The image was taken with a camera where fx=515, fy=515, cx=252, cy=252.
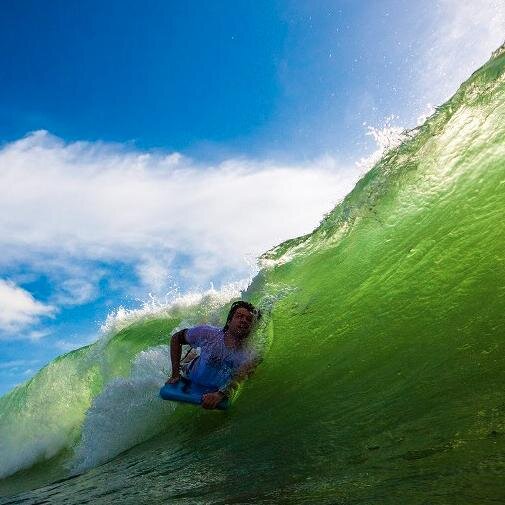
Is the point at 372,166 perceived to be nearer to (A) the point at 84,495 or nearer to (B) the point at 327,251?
(B) the point at 327,251

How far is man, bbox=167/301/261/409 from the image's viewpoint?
5191 millimetres

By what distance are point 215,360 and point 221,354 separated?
103mm

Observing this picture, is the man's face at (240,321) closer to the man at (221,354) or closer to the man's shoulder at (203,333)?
the man at (221,354)

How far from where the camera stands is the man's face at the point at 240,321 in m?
5.16

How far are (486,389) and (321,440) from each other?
3.41ft

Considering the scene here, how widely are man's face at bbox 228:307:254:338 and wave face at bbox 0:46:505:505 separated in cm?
70

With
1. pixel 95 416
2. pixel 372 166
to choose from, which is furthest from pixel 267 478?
pixel 372 166

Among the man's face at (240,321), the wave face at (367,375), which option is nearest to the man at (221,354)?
the man's face at (240,321)

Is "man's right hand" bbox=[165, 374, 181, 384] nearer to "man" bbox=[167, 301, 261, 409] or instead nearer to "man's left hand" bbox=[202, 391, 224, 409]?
"man" bbox=[167, 301, 261, 409]

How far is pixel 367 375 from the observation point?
4.48m

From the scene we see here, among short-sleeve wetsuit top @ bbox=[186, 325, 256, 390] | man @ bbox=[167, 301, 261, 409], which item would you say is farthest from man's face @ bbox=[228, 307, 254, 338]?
short-sleeve wetsuit top @ bbox=[186, 325, 256, 390]

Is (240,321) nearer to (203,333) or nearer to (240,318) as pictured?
(240,318)

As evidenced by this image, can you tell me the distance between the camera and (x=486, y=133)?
212 inches

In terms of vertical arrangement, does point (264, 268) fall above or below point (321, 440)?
above
